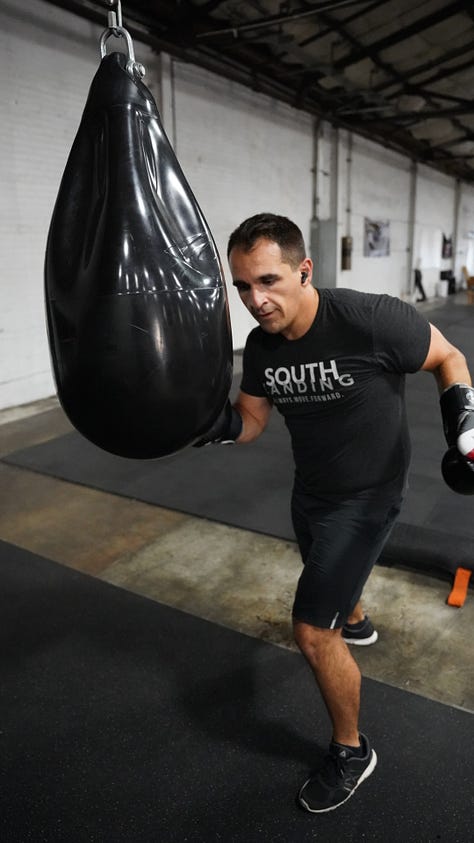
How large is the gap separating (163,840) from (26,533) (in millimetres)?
1868

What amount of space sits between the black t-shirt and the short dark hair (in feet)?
0.59

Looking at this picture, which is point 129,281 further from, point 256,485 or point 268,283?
point 256,485

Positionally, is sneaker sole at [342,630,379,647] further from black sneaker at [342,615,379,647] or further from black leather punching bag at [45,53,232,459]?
black leather punching bag at [45,53,232,459]

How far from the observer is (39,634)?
2162mm

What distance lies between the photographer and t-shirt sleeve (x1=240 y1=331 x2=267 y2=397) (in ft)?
5.28

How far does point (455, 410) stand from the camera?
1.40 m

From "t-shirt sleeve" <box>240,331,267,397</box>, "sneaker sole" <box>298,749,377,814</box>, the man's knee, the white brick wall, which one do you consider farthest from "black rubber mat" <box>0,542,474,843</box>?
the white brick wall

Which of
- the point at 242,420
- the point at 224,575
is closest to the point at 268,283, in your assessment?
the point at 242,420

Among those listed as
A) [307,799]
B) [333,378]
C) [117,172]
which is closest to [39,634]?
[307,799]

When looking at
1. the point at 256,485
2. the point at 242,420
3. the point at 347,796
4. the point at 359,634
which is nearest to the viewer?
the point at 347,796

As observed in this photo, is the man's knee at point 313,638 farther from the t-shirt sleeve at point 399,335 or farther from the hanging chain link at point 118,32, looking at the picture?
the hanging chain link at point 118,32

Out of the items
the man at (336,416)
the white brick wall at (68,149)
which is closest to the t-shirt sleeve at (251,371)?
the man at (336,416)

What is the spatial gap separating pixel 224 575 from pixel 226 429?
45.7 inches

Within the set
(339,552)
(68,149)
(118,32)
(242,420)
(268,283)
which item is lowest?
(339,552)
